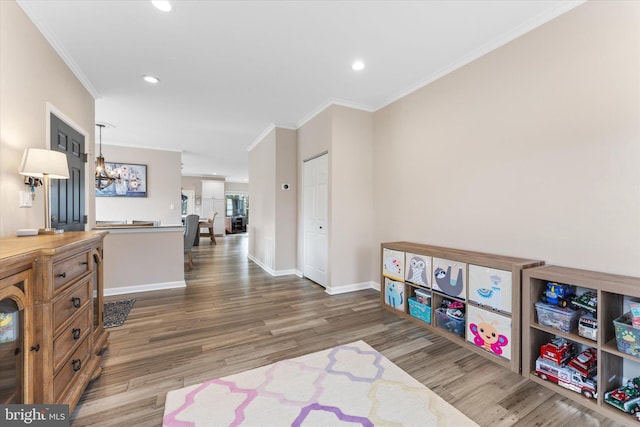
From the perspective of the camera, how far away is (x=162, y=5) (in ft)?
6.56

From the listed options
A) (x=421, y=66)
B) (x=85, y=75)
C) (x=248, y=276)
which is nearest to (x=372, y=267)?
(x=248, y=276)

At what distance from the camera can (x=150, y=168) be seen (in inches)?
256

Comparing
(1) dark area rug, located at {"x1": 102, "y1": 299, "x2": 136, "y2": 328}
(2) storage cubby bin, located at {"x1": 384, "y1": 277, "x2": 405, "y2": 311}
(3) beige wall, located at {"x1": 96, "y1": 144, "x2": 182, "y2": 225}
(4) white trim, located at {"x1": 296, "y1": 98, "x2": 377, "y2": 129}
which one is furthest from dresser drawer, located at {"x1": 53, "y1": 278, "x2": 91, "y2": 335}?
(3) beige wall, located at {"x1": 96, "y1": 144, "x2": 182, "y2": 225}

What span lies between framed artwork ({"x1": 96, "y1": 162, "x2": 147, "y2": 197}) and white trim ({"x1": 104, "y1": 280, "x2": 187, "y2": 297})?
336 centimetres

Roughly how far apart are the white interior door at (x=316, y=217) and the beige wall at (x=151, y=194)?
4.00 meters

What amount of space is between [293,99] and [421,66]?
5.55ft

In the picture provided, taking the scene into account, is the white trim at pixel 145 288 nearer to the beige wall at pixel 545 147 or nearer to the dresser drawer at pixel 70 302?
the dresser drawer at pixel 70 302

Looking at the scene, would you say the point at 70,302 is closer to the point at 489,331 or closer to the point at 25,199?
the point at 25,199

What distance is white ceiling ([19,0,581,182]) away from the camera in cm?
206

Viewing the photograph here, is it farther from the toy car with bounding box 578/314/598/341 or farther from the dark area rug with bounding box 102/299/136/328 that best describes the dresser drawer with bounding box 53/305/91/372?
the toy car with bounding box 578/314/598/341

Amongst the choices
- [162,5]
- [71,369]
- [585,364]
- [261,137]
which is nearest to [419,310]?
[585,364]

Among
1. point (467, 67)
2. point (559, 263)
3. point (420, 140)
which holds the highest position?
point (467, 67)

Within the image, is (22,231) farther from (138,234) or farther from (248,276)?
(248,276)

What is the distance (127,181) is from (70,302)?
229 inches
